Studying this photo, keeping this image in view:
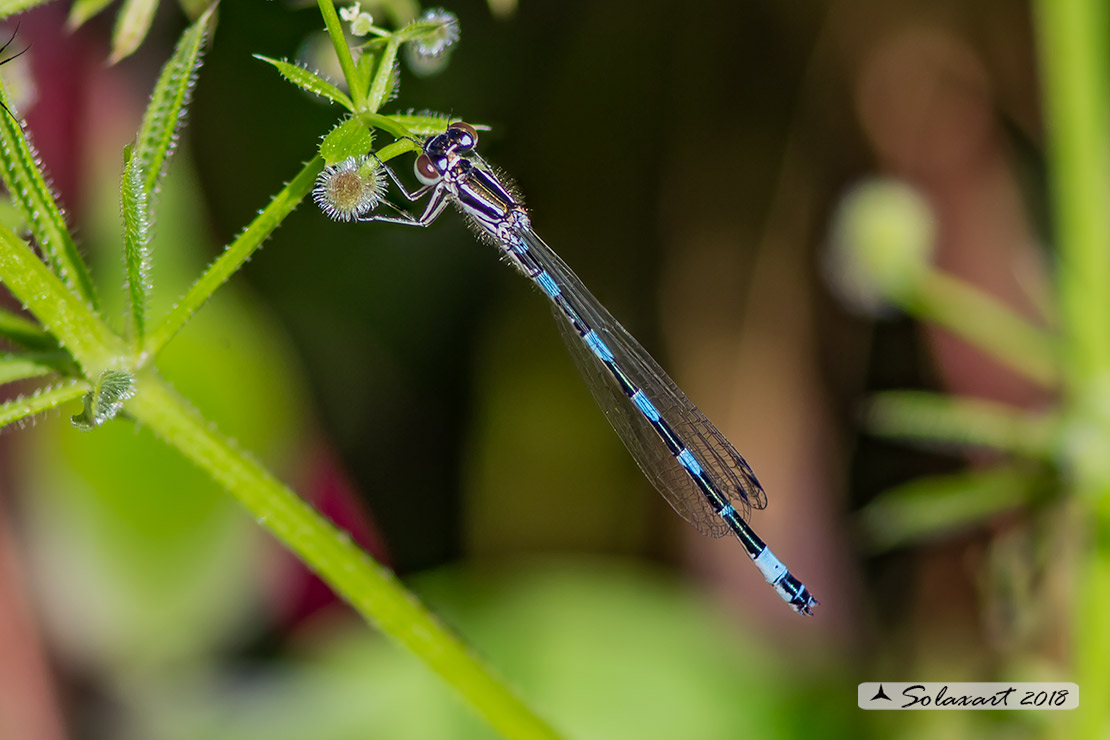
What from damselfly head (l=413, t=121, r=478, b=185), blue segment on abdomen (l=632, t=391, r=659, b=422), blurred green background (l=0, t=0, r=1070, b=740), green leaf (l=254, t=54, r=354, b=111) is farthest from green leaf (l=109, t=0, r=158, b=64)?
blue segment on abdomen (l=632, t=391, r=659, b=422)

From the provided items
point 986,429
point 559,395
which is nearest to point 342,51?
point 986,429

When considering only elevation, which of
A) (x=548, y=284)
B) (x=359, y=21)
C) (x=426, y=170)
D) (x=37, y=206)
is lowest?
(x=37, y=206)

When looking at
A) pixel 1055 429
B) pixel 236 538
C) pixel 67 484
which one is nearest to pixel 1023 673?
pixel 1055 429

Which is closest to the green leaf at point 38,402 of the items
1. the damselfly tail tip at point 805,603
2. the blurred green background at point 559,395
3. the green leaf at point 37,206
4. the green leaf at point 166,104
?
the green leaf at point 37,206

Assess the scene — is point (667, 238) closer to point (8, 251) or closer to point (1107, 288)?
point (1107, 288)

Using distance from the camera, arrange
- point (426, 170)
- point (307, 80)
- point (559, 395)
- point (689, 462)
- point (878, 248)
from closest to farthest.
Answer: point (307, 80), point (426, 170), point (689, 462), point (878, 248), point (559, 395)

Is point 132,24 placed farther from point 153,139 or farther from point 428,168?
point 428,168
